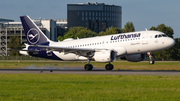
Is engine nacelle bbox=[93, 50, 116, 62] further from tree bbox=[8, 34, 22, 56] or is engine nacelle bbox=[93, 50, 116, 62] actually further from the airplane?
tree bbox=[8, 34, 22, 56]

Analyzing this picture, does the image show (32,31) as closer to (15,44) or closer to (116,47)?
(116,47)

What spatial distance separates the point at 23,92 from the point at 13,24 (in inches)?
5950

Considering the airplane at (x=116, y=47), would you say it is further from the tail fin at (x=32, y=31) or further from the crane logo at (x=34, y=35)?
the crane logo at (x=34, y=35)

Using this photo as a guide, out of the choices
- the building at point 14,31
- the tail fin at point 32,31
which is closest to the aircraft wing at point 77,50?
the tail fin at point 32,31

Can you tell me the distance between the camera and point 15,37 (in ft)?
439

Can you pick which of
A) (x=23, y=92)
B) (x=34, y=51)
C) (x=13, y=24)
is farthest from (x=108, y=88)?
(x=13, y=24)

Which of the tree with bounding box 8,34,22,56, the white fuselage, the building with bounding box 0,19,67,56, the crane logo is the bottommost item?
the white fuselage

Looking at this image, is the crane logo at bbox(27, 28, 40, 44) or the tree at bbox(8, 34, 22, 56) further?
the tree at bbox(8, 34, 22, 56)

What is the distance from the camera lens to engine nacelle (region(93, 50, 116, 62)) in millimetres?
39938

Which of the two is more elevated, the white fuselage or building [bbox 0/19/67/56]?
building [bbox 0/19/67/56]

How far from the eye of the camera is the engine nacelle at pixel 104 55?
39.9 meters

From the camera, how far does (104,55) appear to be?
132 feet

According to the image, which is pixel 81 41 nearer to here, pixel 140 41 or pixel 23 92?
pixel 140 41

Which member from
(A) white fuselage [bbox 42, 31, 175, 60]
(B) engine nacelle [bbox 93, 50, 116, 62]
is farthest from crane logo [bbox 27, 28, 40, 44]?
(B) engine nacelle [bbox 93, 50, 116, 62]
